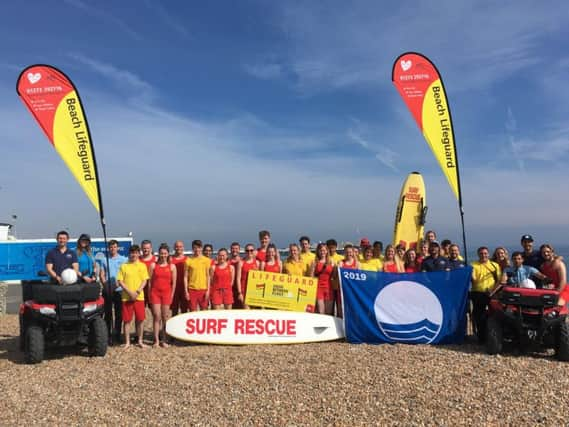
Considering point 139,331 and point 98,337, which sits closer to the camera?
point 98,337

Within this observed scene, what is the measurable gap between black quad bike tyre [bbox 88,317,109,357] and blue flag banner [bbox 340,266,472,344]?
369 cm

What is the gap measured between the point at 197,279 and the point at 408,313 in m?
3.46

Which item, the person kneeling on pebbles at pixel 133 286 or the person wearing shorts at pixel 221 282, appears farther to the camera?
the person wearing shorts at pixel 221 282

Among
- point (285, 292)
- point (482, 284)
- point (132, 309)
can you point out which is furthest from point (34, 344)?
point (482, 284)

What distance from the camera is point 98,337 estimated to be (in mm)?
6457

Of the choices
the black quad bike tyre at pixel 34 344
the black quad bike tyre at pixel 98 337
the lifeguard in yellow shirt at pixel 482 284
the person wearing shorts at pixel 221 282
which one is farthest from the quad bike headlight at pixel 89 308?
the lifeguard in yellow shirt at pixel 482 284

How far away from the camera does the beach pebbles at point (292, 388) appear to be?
417cm

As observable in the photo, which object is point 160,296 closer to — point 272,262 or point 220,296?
point 220,296

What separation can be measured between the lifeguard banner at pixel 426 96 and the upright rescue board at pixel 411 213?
3.69 metres

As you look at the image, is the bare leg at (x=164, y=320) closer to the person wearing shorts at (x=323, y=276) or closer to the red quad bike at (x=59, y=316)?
the red quad bike at (x=59, y=316)

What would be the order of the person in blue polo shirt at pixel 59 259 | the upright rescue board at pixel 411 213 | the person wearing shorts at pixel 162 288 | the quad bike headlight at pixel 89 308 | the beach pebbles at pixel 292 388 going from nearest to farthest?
1. the beach pebbles at pixel 292 388
2. the quad bike headlight at pixel 89 308
3. the person in blue polo shirt at pixel 59 259
4. the person wearing shorts at pixel 162 288
5. the upright rescue board at pixel 411 213

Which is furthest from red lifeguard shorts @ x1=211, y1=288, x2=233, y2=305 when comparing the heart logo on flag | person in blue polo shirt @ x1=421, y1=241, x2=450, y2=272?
the heart logo on flag

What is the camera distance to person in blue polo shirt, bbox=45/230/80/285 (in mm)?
6699

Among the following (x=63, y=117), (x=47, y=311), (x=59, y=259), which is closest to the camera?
(x=47, y=311)
